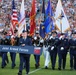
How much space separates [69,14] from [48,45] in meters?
24.5

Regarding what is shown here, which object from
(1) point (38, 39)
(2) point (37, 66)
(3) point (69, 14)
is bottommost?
(2) point (37, 66)

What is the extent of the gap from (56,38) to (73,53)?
46.8 inches

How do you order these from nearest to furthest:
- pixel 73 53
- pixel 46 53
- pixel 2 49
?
pixel 2 49 < pixel 73 53 < pixel 46 53

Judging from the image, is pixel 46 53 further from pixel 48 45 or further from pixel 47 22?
pixel 47 22

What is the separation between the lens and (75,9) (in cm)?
4591

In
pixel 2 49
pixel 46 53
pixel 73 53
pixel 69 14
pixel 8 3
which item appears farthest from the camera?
pixel 8 3

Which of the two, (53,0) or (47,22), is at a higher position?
(53,0)

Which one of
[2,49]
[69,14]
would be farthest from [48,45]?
[69,14]

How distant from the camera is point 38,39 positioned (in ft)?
67.7

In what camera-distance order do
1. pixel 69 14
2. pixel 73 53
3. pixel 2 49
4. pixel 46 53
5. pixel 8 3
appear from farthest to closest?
pixel 8 3
pixel 69 14
pixel 46 53
pixel 73 53
pixel 2 49

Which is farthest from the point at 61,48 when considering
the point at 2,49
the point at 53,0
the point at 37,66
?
the point at 53,0

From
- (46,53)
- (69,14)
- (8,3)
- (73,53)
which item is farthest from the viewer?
(8,3)

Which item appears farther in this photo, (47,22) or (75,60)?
(47,22)

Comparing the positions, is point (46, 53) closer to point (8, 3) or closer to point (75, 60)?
point (75, 60)
